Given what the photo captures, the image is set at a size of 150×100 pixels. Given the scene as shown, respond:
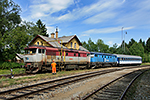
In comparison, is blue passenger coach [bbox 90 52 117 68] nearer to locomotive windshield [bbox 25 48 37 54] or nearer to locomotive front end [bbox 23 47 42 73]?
locomotive front end [bbox 23 47 42 73]

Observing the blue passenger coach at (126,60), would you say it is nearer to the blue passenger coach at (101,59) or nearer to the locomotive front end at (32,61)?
the blue passenger coach at (101,59)

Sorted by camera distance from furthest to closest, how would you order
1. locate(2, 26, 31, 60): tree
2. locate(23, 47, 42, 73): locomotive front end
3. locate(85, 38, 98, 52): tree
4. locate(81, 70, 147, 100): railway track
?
1. locate(85, 38, 98, 52): tree
2. locate(2, 26, 31, 60): tree
3. locate(23, 47, 42, 73): locomotive front end
4. locate(81, 70, 147, 100): railway track

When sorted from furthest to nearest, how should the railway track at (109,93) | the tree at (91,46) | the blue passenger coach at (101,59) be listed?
the tree at (91,46) → the blue passenger coach at (101,59) → the railway track at (109,93)

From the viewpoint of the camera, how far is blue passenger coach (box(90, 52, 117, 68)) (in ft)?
80.6

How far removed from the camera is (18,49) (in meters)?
23.2

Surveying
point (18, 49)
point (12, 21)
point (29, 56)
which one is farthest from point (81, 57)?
point (12, 21)

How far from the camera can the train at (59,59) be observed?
15305 millimetres

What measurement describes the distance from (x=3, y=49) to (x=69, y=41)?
1522 cm

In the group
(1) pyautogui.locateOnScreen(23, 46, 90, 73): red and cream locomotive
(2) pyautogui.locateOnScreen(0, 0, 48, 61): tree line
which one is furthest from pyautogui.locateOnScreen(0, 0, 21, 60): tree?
(1) pyautogui.locateOnScreen(23, 46, 90, 73): red and cream locomotive

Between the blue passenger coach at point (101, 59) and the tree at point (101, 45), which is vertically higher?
the tree at point (101, 45)

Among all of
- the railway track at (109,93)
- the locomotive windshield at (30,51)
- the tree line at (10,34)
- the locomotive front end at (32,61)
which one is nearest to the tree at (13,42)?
the tree line at (10,34)

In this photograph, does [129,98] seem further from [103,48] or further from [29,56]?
[103,48]

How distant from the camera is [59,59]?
18.0 m

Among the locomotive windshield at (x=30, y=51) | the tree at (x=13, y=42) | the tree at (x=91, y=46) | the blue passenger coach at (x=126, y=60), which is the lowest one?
the blue passenger coach at (x=126, y=60)
